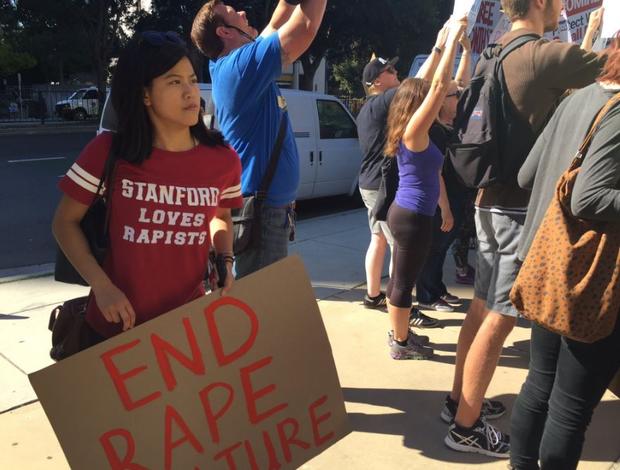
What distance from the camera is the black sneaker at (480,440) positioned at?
104 inches

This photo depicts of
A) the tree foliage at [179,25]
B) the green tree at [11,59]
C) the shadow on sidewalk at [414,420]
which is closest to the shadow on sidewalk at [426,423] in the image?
the shadow on sidewalk at [414,420]

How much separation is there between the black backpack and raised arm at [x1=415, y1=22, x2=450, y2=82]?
323mm

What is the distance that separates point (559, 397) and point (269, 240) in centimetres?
132

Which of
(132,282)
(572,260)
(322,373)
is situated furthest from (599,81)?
(132,282)

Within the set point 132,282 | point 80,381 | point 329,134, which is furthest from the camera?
point 329,134

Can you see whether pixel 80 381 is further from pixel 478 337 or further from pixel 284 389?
pixel 478 337

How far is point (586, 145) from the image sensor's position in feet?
5.96

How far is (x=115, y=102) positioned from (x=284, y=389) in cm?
109

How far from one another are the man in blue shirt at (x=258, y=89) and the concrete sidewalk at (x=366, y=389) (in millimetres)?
994

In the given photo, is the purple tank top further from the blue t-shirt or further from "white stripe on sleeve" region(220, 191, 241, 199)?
"white stripe on sleeve" region(220, 191, 241, 199)

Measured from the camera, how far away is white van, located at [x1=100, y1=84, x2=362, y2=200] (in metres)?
7.93

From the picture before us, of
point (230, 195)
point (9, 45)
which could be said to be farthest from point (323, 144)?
point (9, 45)

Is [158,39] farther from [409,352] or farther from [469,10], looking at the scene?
[409,352]

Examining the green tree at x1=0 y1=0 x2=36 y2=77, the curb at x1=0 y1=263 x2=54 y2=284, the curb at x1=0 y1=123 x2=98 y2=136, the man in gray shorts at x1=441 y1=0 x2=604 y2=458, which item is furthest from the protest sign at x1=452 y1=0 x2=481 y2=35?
the green tree at x1=0 y1=0 x2=36 y2=77
